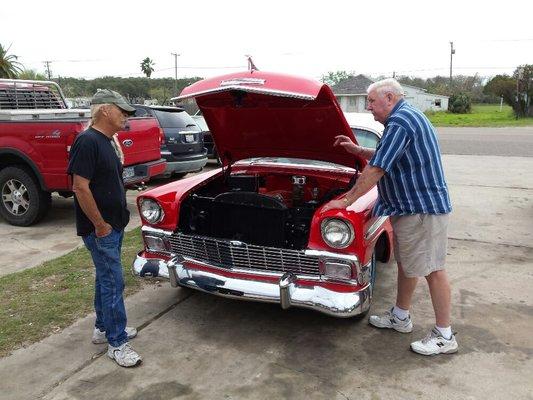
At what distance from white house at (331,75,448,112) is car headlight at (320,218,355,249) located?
157ft

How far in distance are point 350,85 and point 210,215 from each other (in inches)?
2118

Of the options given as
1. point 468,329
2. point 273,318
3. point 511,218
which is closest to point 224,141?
point 273,318

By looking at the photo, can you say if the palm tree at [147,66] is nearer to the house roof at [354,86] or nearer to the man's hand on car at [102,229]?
the house roof at [354,86]

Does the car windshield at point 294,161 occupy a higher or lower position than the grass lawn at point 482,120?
higher

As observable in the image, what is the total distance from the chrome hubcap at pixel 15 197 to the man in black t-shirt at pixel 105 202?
3.96 metres

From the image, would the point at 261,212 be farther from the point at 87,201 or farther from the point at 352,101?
the point at 352,101

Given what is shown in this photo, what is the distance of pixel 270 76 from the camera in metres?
3.37

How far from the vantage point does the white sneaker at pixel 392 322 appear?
11.7ft

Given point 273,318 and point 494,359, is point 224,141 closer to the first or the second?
point 273,318

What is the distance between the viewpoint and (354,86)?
178 feet

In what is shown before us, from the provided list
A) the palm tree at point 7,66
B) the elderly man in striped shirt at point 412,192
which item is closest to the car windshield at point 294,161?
the elderly man in striped shirt at point 412,192

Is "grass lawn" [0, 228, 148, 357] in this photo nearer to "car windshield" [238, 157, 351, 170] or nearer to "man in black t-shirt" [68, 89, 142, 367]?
"man in black t-shirt" [68, 89, 142, 367]

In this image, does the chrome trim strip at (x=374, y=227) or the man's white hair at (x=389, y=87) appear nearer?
the man's white hair at (x=389, y=87)

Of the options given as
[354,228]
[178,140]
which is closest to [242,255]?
[354,228]
